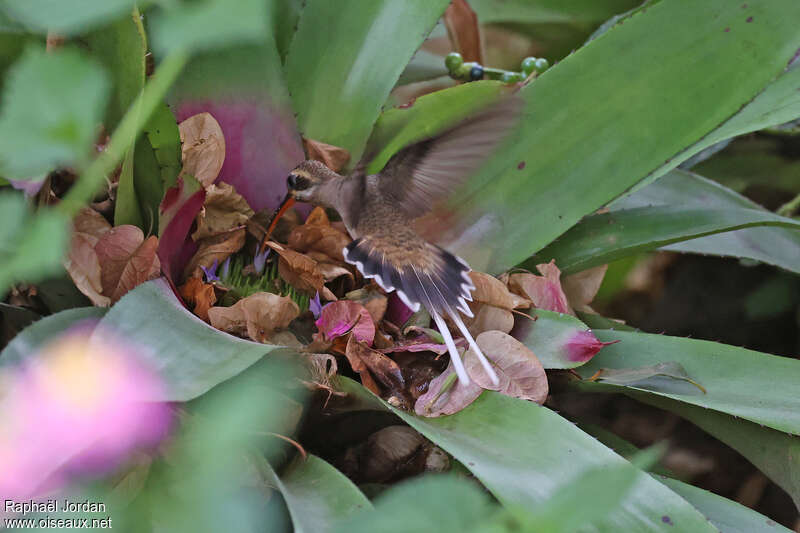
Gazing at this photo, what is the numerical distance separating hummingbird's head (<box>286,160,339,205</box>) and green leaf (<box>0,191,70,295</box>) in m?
0.48

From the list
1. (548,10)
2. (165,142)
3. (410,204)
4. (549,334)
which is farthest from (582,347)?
(548,10)

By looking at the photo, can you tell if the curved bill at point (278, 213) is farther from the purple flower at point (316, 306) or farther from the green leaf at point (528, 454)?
the green leaf at point (528, 454)

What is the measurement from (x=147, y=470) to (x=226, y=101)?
1.38 feet

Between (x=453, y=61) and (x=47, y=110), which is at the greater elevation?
(x=47, y=110)

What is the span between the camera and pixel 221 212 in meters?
0.85

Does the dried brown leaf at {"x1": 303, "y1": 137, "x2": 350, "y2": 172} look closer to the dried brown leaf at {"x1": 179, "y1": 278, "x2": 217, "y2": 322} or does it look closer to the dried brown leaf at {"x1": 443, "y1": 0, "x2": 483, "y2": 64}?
the dried brown leaf at {"x1": 179, "y1": 278, "x2": 217, "y2": 322}

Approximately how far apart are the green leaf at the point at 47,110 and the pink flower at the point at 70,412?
191 mm

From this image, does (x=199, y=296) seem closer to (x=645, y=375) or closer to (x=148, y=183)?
(x=148, y=183)

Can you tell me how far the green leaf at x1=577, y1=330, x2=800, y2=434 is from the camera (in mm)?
740

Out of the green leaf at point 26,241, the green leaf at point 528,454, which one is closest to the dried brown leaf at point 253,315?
the green leaf at point 528,454

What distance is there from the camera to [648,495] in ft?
1.97

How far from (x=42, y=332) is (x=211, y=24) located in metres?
0.37

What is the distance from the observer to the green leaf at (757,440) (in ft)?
2.49

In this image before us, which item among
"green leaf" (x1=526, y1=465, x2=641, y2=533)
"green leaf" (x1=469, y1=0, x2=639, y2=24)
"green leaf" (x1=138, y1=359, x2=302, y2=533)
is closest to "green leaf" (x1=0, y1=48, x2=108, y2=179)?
"green leaf" (x1=138, y1=359, x2=302, y2=533)
